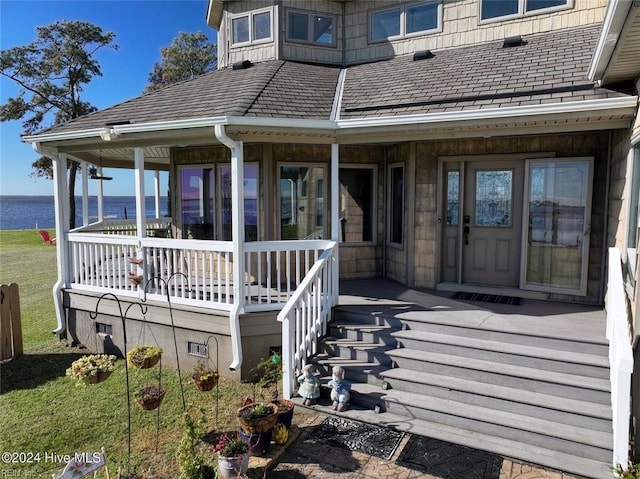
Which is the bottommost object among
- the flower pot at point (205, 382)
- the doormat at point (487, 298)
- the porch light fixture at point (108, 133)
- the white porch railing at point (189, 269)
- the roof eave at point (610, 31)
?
the flower pot at point (205, 382)

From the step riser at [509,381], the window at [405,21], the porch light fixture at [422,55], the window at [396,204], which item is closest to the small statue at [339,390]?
the step riser at [509,381]

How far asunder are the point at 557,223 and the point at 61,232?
305 inches

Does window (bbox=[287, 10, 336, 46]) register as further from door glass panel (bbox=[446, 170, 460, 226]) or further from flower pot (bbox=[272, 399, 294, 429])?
flower pot (bbox=[272, 399, 294, 429])

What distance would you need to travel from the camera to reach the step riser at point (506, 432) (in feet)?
11.9

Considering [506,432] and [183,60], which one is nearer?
[506,432]

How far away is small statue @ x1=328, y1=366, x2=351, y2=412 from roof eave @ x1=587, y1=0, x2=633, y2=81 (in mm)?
3835

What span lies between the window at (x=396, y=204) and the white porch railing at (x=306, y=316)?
2.20 m

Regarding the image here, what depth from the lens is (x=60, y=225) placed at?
7039 millimetres

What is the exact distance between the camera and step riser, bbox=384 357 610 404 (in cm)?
400

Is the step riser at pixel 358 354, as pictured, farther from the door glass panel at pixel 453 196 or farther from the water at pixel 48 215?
the water at pixel 48 215

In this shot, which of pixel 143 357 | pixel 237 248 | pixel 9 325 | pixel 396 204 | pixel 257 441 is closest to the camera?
pixel 257 441

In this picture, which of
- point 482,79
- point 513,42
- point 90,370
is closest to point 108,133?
point 90,370

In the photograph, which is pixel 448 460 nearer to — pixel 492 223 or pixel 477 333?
pixel 477 333

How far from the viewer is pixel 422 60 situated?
773cm
